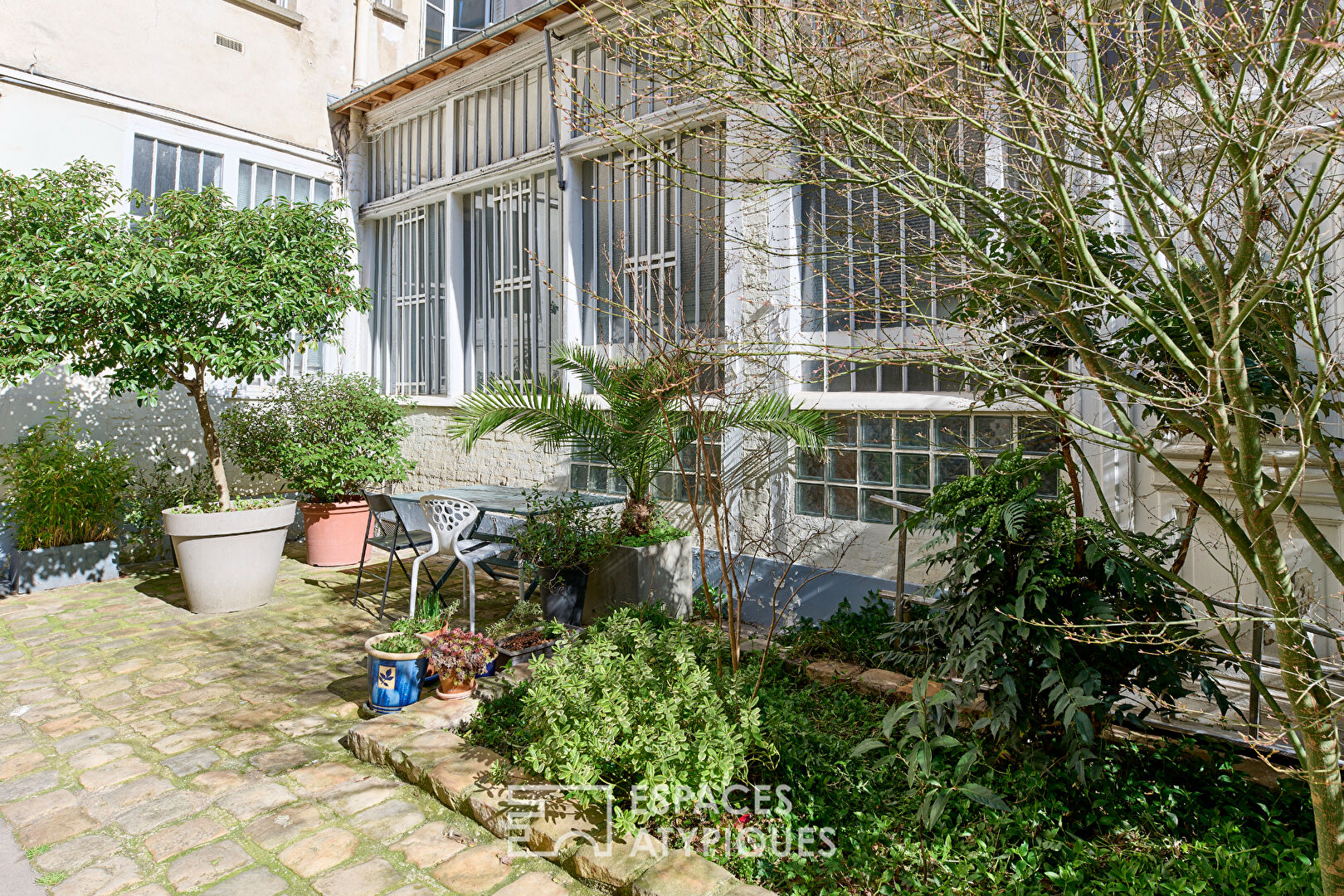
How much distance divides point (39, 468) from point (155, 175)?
3.14 m

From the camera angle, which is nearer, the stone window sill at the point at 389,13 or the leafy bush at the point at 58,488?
the leafy bush at the point at 58,488

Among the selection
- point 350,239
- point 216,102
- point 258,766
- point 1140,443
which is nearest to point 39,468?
point 350,239

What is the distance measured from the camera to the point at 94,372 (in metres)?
5.95

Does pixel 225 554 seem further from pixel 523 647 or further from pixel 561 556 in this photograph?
pixel 523 647

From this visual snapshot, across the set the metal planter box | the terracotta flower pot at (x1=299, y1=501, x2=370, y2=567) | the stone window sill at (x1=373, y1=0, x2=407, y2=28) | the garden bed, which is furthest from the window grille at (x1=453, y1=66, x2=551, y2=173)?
the garden bed

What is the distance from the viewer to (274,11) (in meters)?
8.78

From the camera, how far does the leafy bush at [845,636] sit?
4.31 m

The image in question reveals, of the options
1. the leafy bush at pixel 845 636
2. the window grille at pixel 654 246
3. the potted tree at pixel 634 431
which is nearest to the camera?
the leafy bush at pixel 845 636

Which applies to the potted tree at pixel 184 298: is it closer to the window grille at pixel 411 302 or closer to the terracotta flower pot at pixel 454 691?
the window grille at pixel 411 302

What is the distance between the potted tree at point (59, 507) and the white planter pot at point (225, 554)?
1.38 m

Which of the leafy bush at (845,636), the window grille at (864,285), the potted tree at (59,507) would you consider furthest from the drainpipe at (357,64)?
the leafy bush at (845,636)

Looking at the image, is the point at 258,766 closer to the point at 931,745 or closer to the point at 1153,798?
the point at 931,745

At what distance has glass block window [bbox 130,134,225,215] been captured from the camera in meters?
7.96
